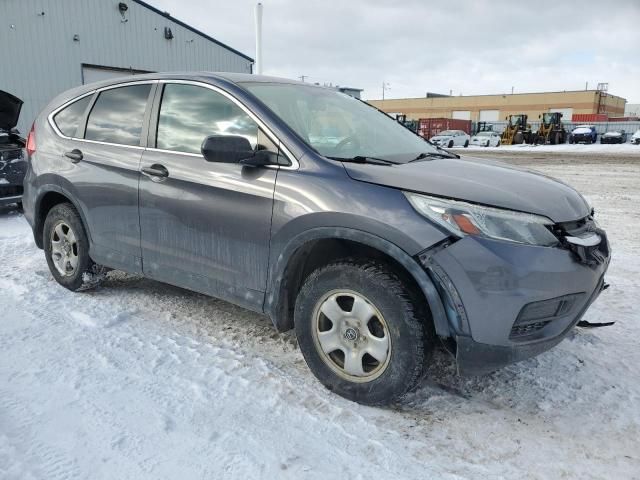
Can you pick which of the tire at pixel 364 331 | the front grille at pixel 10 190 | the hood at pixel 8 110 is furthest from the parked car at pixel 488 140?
the tire at pixel 364 331

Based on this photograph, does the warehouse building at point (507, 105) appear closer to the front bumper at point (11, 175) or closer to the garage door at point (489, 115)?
the garage door at point (489, 115)

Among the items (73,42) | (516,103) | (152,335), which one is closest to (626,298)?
(152,335)

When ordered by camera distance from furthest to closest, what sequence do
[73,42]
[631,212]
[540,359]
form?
[73,42] < [631,212] < [540,359]

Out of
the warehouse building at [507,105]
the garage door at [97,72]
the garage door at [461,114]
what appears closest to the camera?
the garage door at [97,72]

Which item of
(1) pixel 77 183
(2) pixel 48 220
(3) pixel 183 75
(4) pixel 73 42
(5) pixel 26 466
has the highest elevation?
(4) pixel 73 42

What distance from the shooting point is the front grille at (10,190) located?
7.18 m

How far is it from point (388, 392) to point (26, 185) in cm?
371

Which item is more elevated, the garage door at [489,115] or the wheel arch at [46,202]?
the garage door at [489,115]

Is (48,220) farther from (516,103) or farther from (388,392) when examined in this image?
(516,103)

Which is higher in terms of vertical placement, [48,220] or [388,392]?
[48,220]

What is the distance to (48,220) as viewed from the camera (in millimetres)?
4332

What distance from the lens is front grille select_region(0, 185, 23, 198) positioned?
718 cm

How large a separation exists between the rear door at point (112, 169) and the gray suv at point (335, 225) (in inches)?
0.6

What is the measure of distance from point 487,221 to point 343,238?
0.71 m
